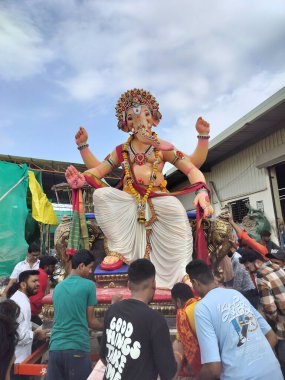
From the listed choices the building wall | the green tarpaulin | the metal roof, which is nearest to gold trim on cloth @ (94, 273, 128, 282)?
the metal roof

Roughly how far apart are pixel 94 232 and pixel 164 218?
894 mm

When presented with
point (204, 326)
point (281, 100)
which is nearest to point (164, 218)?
point (204, 326)

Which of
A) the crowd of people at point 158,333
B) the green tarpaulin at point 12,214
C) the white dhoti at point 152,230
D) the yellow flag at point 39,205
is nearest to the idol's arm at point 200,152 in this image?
the white dhoti at point 152,230

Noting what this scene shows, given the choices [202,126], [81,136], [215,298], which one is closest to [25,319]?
[215,298]

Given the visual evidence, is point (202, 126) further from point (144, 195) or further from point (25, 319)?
point (25, 319)

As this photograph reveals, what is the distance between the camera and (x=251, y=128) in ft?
23.4

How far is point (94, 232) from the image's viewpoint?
12.5 feet

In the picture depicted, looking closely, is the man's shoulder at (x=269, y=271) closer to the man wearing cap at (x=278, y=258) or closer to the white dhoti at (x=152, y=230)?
the man wearing cap at (x=278, y=258)

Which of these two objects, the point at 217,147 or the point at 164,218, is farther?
the point at 217,147

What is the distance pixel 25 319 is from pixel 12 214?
615 cm

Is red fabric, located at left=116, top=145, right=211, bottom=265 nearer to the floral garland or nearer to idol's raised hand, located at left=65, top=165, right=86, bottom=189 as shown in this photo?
the floral garland

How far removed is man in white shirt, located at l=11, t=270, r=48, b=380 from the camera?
2578 millimetres

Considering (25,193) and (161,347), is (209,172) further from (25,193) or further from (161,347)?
(161,347)

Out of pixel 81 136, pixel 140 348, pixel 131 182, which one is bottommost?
pixel 140 348
